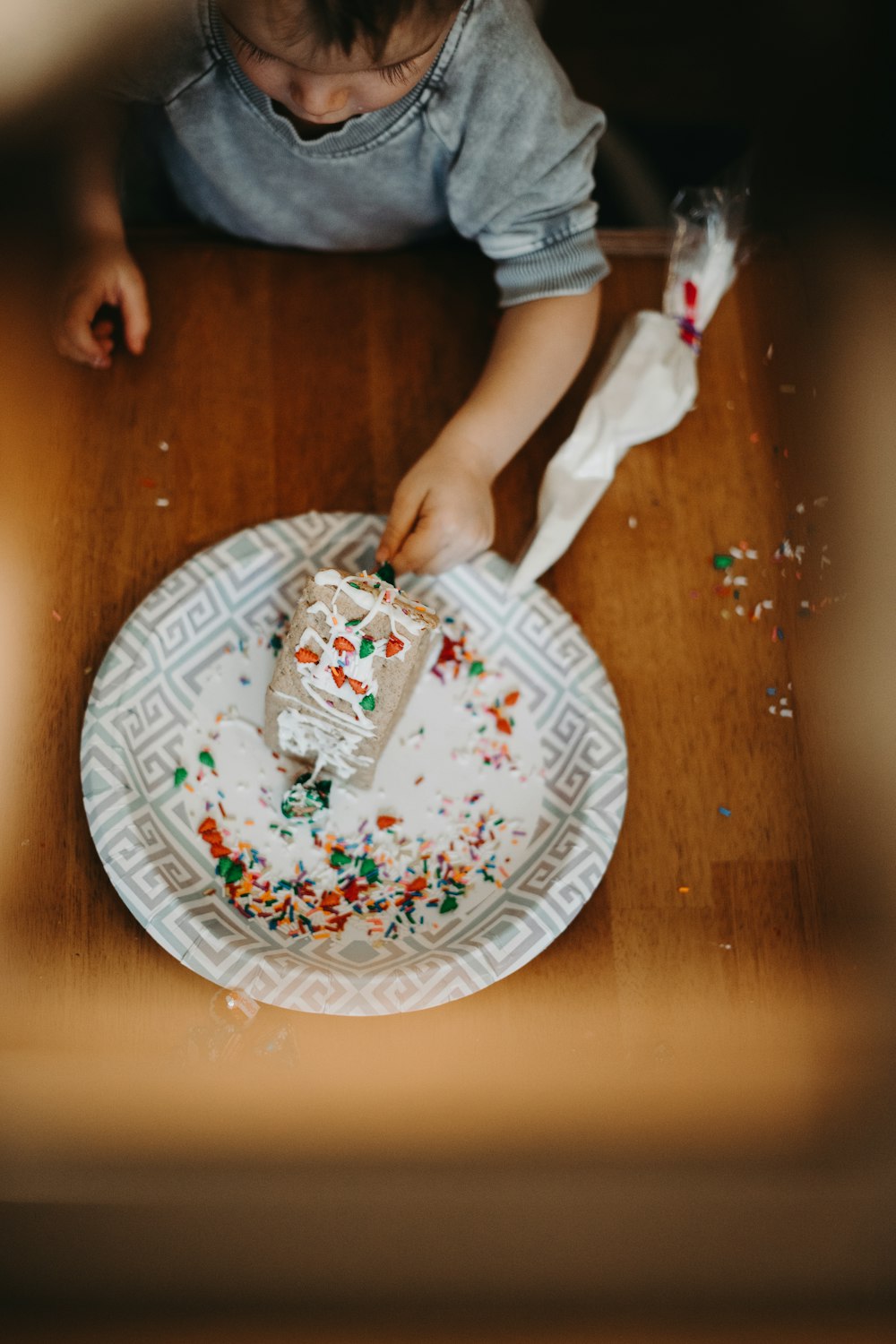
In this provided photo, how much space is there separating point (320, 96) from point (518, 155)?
0.20 metres

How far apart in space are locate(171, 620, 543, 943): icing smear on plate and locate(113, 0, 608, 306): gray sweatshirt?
36cm

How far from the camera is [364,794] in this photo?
74 centimetres

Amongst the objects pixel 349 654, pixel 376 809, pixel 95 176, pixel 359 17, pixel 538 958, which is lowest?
pixel 538 958

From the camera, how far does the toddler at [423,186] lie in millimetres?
733

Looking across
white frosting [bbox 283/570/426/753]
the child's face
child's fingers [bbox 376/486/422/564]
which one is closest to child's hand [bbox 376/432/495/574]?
child's fingers [bbox 376/486/422/564]

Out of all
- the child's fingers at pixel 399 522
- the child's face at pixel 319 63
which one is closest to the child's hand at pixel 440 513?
the child's fingers at pixel 399 522

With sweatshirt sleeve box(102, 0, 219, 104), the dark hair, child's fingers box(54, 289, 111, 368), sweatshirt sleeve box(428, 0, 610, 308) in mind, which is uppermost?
sweatshirt sleeve box(102, 0, 219, 104)

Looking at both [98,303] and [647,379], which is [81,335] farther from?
[647,379]

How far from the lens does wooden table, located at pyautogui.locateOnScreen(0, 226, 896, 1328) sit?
2.10 feet

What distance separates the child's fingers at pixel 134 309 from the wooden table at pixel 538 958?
0.02 m

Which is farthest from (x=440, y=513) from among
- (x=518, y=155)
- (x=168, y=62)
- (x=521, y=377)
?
(x=168, y=62)

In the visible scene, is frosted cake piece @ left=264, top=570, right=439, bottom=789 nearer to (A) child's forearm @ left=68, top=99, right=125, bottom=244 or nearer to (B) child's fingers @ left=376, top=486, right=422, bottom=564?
(B) child's fingers @ left=376, top=486, right=422, bottom=564

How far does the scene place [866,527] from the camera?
32.3 inches

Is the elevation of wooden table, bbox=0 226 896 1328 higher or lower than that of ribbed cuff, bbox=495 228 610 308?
lower
